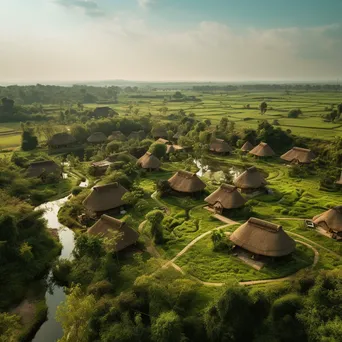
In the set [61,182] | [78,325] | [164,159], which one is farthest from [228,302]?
[164,159]

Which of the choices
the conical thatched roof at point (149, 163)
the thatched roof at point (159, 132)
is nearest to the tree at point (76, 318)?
the conical thatched roof at point (149, 163)

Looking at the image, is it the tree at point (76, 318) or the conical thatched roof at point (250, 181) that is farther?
the conical thatched roof at point (250, 181)

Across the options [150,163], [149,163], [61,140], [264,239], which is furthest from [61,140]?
[264,239]

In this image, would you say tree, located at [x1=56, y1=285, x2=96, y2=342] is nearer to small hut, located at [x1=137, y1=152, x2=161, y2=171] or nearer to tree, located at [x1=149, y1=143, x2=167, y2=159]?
small hut, located at [x1=137, y1=152, x2=161, y2=171]

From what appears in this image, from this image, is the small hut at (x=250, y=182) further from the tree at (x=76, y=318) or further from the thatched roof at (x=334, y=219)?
the tree at (x=76, y=318)

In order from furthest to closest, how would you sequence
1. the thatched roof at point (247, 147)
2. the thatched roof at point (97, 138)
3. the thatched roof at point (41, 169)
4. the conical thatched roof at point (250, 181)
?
the thatched roof at point (97, 138)
the thatched roof at point (247, 147)
the thatched roof at point (41, 169)
the conical thatched roof at point (250, 181)
